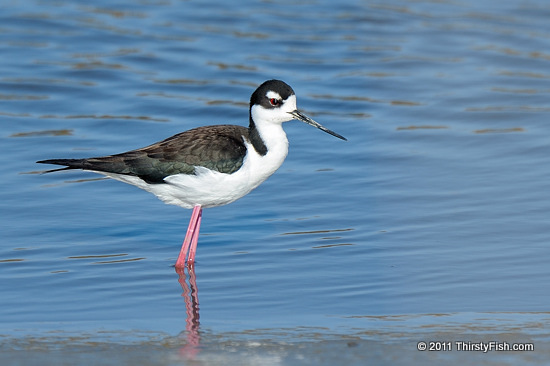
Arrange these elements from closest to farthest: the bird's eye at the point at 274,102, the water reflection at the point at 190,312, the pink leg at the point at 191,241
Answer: the water reflection at the point at 190,312, the pink leg at the point at 191,241, the bird's eye at the point at 274,102

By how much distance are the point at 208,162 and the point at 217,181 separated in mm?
176

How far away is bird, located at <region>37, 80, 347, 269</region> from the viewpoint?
8.82 m

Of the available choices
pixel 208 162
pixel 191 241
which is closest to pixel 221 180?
pixel 208 162

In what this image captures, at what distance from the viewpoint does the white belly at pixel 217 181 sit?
8.84 metres

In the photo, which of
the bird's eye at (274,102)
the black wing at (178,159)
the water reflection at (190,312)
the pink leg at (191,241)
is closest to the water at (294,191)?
the water reflection at (190,312)

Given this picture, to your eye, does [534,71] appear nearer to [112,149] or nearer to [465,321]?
[112,149]

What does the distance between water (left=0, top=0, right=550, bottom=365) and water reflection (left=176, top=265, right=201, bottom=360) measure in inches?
1.0

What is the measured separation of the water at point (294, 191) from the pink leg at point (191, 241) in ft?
0.52

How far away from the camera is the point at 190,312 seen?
7.60m

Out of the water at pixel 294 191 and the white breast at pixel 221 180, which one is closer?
the water at pixel 294 191

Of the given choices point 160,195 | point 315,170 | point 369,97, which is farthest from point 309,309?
point 369,97

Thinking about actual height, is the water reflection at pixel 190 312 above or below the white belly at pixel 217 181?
below

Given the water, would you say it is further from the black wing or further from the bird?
the black wing

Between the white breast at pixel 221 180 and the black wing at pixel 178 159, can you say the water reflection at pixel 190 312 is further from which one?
the black wing at pixel 178 159
